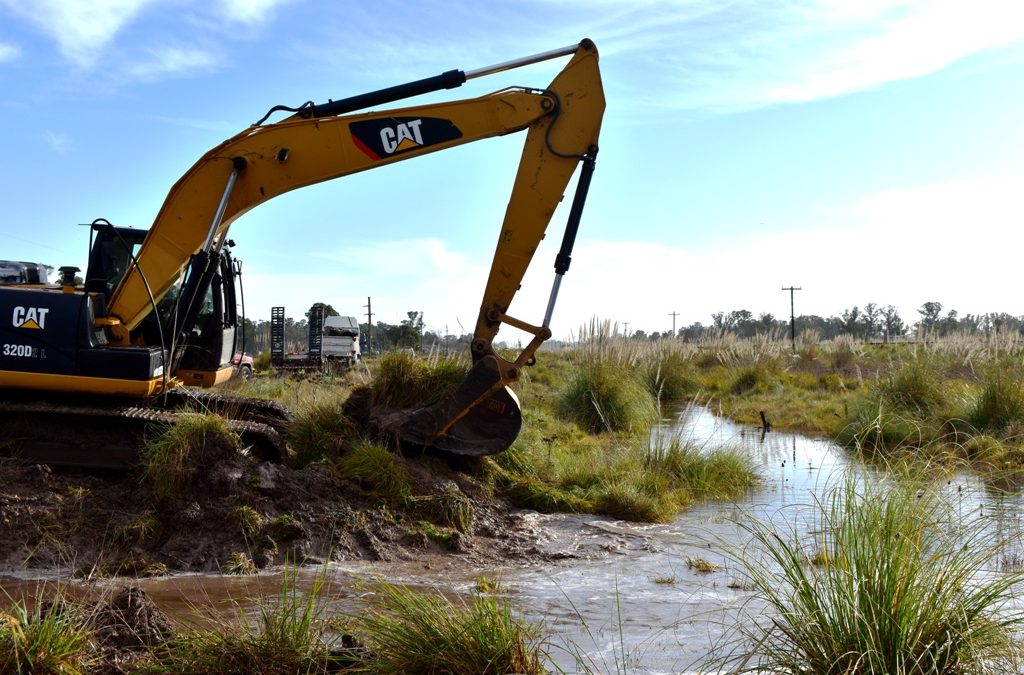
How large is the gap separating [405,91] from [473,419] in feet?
10.6

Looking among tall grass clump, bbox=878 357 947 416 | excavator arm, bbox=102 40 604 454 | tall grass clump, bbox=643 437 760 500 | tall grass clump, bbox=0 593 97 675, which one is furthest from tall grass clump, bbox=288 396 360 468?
tall grass clump, bbox=878 357 947 416

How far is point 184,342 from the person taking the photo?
30.6 ft

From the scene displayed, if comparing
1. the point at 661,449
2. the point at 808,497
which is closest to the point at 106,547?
the point at 661,449

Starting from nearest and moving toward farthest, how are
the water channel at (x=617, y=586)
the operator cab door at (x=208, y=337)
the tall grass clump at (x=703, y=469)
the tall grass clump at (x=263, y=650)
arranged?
the tall grass clump at (x=263, y=650) → the water channel at (x=617, y=586) → the tall grass clump at (x=703, y=469) → the operator cab door at (x=208, y=337)

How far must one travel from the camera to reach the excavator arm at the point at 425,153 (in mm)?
8805

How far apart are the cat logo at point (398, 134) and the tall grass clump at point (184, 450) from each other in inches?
115

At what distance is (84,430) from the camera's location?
332 inches

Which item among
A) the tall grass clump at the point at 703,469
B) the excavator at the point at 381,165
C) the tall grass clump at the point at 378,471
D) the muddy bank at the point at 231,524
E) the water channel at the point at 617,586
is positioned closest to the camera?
the water channel at the point at 617,586

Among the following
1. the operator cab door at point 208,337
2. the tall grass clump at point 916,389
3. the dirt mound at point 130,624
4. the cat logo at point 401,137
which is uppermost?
the cat logo at point 401,137

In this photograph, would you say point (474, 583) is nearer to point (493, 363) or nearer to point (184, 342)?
point (493, 363)

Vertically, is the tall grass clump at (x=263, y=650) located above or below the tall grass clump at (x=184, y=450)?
below

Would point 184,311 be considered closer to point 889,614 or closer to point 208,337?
point 208,337

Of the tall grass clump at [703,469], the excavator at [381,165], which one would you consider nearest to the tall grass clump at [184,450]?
the excavator at [381,165]

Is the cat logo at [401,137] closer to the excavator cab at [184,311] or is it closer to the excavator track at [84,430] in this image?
the excavator cab at [184,311]
